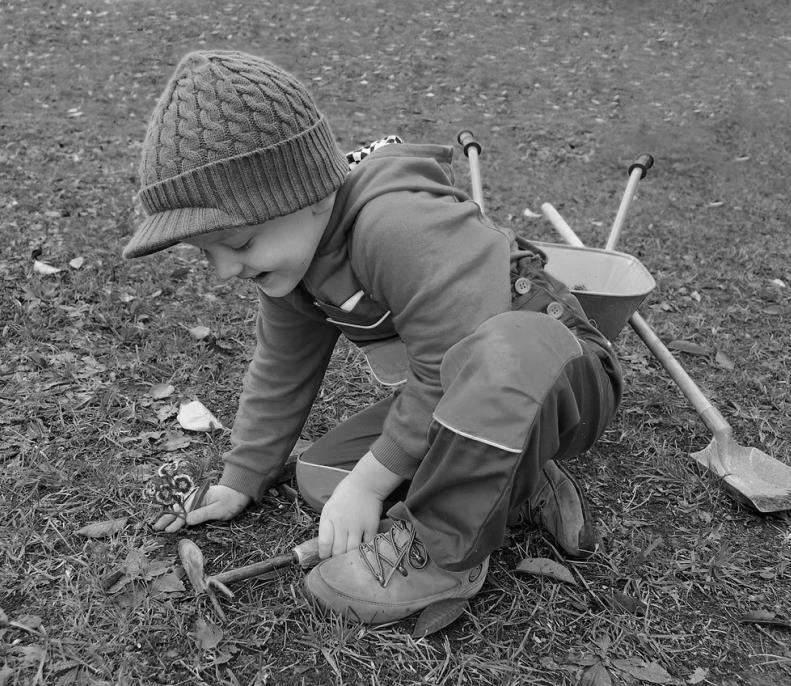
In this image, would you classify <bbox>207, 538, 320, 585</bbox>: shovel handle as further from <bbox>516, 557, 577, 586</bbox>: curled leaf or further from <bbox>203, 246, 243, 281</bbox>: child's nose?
<bbox>203, 246, 243, 281</bbox>: child's nose

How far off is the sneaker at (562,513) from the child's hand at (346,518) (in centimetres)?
49

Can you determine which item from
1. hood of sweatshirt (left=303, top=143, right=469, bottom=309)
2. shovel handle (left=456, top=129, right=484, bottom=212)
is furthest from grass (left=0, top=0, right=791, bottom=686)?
shovel handle (left=456, top=129, right=484, bottom=212)

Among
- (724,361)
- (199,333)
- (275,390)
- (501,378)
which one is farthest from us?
(724,361)

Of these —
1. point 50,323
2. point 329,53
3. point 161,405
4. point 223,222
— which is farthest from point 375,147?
point 329,53

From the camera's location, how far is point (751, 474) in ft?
7.77

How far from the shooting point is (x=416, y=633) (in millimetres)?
1792

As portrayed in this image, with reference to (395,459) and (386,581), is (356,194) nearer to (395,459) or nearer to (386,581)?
(395,459)

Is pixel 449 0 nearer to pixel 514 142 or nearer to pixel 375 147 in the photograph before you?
pixel 514 142

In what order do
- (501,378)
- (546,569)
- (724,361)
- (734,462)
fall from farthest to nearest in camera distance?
(724,361) → (734,462) → (546,569) → (501,378)

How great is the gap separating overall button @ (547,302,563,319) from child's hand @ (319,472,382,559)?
635 millimetres

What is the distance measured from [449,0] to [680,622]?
40.1ft

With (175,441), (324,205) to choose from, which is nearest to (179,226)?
(324,205)

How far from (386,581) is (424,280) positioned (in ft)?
2.37

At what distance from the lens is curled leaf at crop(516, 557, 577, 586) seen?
1.98 m
